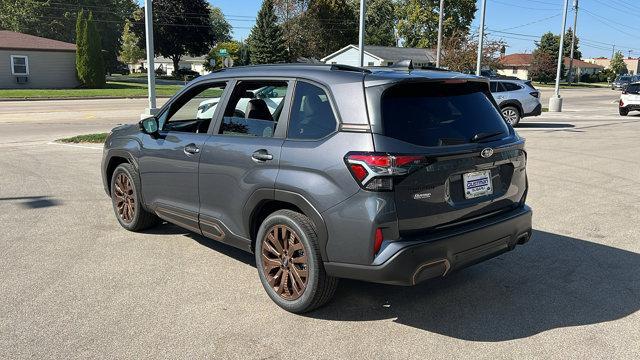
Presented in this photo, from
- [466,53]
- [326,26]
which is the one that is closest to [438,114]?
[466,53]

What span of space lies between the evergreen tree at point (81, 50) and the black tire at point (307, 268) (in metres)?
39.1

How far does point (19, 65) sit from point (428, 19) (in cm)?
5172

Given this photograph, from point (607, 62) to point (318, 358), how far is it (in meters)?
177

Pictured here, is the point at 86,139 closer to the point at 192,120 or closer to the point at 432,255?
the point at 192,120

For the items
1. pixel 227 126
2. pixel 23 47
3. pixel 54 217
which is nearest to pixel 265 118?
pixel 227 126

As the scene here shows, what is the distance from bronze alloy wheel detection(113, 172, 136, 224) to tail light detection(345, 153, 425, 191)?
3.22m

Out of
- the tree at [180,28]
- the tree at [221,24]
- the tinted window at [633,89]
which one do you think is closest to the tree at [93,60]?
the tree at [180,28]

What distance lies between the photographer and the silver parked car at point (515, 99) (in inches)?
715

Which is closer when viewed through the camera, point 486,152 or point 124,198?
point 486,152

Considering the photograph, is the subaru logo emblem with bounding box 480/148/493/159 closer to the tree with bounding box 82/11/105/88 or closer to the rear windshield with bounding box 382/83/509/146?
the rear windshield with bounding box 382/83/509/146

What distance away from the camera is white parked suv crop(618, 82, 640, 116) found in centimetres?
2366

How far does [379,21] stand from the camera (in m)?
92.9

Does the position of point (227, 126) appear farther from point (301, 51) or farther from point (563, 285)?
point (301, 51)

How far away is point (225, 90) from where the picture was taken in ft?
15.6
